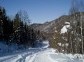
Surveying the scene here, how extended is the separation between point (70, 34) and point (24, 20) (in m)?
46.7

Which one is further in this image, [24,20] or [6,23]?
[24,20]

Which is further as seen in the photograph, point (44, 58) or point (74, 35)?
point (74, 35)

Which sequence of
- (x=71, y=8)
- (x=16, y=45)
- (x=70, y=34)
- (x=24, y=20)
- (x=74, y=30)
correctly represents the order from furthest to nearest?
1. (x=24, y=20)
2. (x=16, y=45)
3. (x=70, y=34)
4. (x=74, y=30)
5. (x=71, y=8)

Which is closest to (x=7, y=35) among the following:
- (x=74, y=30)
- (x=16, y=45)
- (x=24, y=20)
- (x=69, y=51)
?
(x=16, y=45)

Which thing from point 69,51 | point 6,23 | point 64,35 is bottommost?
point 69,51

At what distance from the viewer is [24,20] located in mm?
95062

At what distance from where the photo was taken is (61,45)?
5891 cm

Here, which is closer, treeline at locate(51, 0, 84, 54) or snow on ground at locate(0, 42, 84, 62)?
snow on ground at locate(0, 42, 84, 62)

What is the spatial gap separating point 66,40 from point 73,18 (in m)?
12.1

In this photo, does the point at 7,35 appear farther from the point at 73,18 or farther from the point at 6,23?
the point at 73,18

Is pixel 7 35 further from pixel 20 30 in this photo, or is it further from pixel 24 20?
pixel 24 20

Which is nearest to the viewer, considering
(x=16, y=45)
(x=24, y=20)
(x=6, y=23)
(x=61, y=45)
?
(x=61, y=45)

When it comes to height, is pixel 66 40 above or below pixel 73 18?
below

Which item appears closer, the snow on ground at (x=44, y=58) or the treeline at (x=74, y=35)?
the snow on ground at (x=44, y=58)
